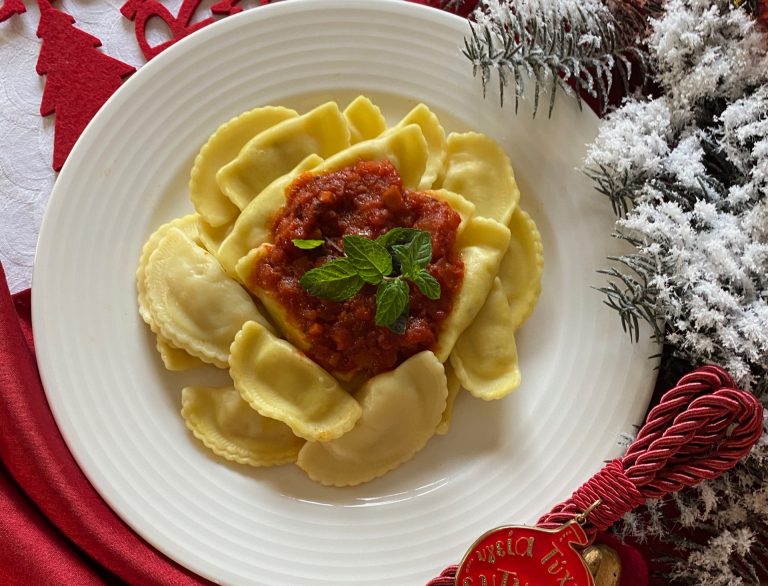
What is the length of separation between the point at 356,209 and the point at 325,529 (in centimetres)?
147

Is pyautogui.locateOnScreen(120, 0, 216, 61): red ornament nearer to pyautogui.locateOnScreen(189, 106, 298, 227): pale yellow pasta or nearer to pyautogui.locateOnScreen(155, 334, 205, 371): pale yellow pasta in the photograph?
pyautogui.locateOnScreen(189, 106, 298, 227): pale yellow pasta

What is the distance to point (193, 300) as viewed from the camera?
11.2 ft

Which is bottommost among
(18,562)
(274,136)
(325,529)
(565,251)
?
(18,562)

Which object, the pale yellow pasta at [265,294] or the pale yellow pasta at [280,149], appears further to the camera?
the pale yellow pasta at [280,149]

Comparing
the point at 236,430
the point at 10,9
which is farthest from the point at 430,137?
the point at 10,9

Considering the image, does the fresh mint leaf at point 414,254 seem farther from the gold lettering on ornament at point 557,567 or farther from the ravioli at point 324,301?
the gold lettering on ornament at point 557,567

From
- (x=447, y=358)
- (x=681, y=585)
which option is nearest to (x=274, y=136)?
(x=447, y=358)

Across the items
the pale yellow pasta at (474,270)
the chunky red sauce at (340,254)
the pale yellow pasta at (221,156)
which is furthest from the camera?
the pale yellow pasta at (221,156)

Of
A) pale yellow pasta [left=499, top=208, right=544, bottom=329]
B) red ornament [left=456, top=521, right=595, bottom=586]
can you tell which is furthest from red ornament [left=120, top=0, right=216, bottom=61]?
red ornament [left=456, top=521, right=595, bottom=586]

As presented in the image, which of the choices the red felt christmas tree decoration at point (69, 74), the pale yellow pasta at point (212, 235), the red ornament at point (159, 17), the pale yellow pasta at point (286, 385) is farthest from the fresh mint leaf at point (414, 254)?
the red felt christmas tree decoration at point (69, 74)

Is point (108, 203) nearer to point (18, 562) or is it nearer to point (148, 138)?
point (148, 138)

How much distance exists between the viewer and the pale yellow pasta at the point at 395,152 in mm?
3467

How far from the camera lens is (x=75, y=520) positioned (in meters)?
3.24

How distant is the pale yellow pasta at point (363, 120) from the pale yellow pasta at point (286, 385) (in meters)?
1.06
